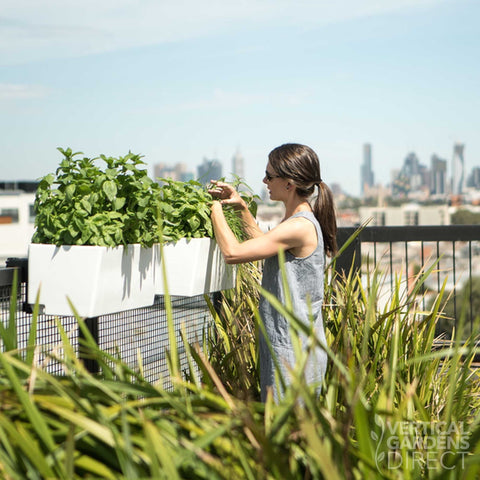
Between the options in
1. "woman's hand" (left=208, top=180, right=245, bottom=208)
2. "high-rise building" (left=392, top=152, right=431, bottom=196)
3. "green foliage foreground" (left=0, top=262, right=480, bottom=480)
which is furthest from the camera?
"high-rise building" (left=392, top=152, right=431, bottom=196)

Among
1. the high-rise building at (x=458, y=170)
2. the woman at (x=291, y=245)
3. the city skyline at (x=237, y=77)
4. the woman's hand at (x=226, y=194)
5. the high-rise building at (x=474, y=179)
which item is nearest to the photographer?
the woman at (x=291, y=245)

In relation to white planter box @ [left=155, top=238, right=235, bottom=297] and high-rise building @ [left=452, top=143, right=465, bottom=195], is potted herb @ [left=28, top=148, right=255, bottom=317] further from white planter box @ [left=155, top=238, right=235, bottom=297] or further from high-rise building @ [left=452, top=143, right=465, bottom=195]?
high-rise building @ [left=452, top=143, right=465, bottom=195]

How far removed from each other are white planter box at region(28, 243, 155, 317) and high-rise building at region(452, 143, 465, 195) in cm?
15404

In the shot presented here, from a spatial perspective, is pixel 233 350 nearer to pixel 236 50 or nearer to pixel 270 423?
pixel 270 423

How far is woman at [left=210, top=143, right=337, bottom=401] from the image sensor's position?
87.1 inches

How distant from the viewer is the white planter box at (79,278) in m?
2.09

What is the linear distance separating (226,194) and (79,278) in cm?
74

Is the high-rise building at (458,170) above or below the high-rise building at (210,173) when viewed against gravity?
above

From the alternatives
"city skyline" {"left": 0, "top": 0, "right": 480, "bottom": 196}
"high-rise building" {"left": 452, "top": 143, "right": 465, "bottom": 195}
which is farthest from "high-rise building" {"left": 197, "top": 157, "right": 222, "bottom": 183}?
"high-rise building" {"left": 452, "top": 143, "right": 465, "bottom": 195}

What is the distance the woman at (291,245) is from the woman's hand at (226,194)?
10cm

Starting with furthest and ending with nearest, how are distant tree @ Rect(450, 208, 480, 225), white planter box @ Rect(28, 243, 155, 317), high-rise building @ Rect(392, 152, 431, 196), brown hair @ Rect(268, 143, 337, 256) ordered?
1. high-rise building @ Rect(392, 152, 431, 196)
2. distant tree @ Rect(450, 208, 480, 225)
3. brown hair @ Rect(268, 143, 337, 256)
4. white planter box @ Rect(28, 243, 155, 317)

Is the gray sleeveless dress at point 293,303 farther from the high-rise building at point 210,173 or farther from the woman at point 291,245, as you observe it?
the high-rise building at point 210,173

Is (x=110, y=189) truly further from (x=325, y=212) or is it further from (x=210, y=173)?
(x=325, y=212)

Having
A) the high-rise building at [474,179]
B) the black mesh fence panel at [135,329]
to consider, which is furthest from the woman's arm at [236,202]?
the high-rise building at [474,179]
